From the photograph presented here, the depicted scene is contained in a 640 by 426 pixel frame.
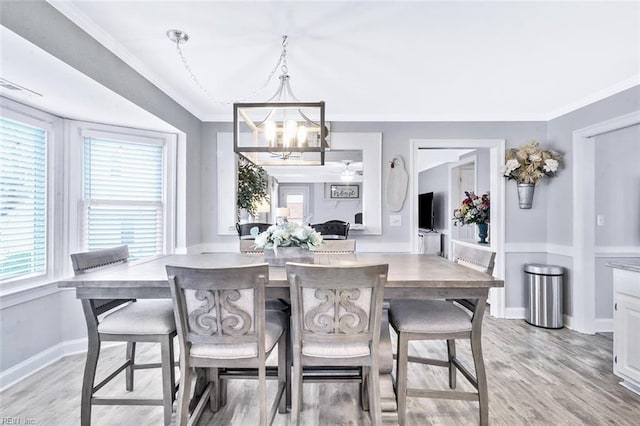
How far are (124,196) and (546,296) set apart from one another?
453 cm

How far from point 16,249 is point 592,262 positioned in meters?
5.27

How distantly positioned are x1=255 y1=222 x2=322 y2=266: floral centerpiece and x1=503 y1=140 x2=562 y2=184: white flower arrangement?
2813 mm

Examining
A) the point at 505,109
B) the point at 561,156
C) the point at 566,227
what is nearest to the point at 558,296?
the point at 566,227

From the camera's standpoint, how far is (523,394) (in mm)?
2252

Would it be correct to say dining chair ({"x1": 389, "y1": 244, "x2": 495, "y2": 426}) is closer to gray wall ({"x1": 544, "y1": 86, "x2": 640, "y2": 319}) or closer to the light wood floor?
the light wood floor

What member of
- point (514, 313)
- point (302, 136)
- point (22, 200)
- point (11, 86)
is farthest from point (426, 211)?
point (11, 86)

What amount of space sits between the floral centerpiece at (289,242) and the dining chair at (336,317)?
48 cm

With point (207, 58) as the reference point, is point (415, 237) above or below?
below

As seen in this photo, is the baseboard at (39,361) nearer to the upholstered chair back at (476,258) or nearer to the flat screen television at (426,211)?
the upholstered chair back at (476,258)

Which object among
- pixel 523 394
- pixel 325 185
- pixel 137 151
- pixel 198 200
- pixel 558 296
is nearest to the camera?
pixel 523 394

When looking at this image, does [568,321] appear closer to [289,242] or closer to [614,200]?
[614,200]

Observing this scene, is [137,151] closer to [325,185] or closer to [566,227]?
[566,227]

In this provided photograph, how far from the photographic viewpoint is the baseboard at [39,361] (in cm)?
236

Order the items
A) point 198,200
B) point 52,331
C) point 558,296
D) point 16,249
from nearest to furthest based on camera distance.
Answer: point 16,249, point 52,331, point 558,296, point 198,200
